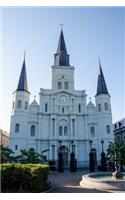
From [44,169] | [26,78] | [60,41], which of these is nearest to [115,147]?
[44,169]

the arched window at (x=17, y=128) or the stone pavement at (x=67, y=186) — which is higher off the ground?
the arched window at (x=17, y=128)

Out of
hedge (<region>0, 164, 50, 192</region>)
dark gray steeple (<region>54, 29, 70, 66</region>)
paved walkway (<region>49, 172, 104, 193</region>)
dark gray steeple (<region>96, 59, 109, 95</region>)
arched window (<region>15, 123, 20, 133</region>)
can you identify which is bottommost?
paved walkway (<region>49, 172, 104, 193</region>)

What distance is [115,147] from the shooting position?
15.3 m

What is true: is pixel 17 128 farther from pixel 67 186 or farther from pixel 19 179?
pixel 19 179

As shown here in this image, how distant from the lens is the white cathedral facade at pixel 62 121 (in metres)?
34.5

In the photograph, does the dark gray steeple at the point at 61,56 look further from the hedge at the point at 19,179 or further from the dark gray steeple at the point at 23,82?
the hedge at the point at 19,179

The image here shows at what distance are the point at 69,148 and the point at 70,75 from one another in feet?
43.0

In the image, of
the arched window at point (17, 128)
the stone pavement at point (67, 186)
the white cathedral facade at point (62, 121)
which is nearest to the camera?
the stone pavement at point (67, 186)

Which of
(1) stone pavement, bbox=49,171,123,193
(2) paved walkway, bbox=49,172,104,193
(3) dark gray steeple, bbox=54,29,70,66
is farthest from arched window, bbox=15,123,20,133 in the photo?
(2) paved walkway, bbox=49,172,104,193

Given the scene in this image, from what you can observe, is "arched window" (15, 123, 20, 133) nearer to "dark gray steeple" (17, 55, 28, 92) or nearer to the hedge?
"dark gray steeple" (17, 55, 28, 92)

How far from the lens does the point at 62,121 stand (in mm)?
36719

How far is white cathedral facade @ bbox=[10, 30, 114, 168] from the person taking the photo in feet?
113

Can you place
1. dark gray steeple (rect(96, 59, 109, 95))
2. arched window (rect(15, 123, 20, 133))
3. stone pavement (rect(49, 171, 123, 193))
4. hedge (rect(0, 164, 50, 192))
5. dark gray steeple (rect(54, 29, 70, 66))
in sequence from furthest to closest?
dark gray steeple (rect(54, 29, 70, 66)), dark gray steeple (rect(96, 59, 109, 95)), arched window (rect(15, 123, 20, 133)), stone pavement (rect(49, 171, 123, 193)), hedge (rect(0, 164, 50, 192))

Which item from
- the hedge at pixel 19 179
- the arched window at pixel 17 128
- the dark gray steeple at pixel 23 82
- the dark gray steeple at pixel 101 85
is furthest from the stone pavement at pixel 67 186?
Result: the dark gray steeple at pixel 101 85
